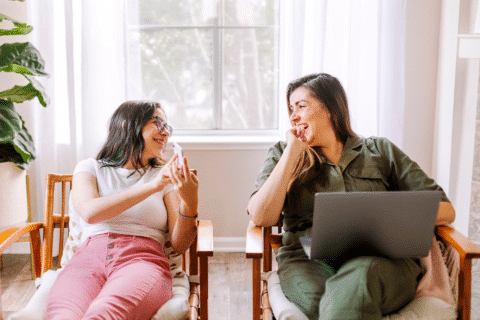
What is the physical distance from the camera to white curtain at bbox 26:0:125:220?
2605mm

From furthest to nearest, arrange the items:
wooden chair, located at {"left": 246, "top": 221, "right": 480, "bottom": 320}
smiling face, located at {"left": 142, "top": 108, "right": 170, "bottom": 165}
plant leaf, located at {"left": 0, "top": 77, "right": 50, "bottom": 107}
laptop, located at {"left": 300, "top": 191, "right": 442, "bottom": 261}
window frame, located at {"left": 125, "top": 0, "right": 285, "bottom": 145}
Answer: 1. window frame, located at {"left": 125, "top": 0, "right": 285, "bottom": 145}
2. plant leaf, located at {"left": 0, "top": 77, "right": 50, "bottom": 107}
3. smiling face, located at {"left": 142, "top": 108, "right": 170, "bottom": 165}
4. wooden chair, located at {"left": 246, "top": 221, "right": 480, "bottom": 320}
5. laptop, located at {"left": 300, "top": 191, "right": 442, "bottom": 261}

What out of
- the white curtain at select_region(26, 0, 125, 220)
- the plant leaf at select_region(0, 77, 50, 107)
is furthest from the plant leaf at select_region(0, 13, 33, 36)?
the white curtain at select_region(26, 0, 125, 220)

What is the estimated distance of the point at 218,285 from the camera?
8.17 feet

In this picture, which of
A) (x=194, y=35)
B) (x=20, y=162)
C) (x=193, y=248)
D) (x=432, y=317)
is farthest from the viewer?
(x=194, y=35)

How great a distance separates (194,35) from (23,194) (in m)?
1.50

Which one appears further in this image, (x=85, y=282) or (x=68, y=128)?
(x=68, y=128)

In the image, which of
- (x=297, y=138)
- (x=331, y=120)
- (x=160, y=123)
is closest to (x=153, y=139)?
(x=160, y=123)

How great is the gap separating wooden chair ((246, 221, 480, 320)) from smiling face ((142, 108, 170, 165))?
0.47 metres

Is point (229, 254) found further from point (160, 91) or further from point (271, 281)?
point (271, 281)

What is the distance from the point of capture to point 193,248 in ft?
5.37

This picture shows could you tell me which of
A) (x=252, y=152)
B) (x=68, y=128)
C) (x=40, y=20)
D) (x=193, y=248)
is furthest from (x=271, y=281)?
(x=40, y=20)

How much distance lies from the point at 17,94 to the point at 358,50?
1929 millimetres

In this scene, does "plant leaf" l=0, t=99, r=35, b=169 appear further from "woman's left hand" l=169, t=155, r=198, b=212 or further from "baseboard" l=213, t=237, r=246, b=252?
"baseboard" l=213, t=237, r=246, b=252

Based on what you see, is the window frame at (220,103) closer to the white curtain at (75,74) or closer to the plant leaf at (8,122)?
the white curtain at (75,74)
